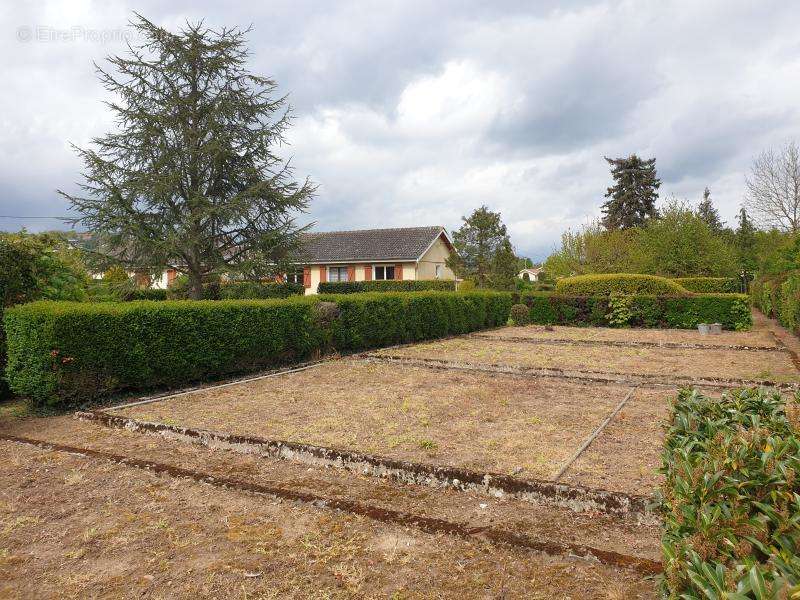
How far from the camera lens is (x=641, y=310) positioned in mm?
19641

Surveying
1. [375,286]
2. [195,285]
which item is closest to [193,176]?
[195,285]

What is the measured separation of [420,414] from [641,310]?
15889 millimetres

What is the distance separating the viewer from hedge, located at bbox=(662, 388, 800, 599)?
4.34 ft

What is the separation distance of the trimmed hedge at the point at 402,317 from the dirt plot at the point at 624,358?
2.07 feet

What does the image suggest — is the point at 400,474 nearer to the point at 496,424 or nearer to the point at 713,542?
the point at 496,424

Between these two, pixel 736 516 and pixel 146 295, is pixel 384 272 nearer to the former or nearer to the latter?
pixel 146 295

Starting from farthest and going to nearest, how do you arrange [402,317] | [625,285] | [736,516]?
1. [625,285]
2. [402,317]
3. [736,516]

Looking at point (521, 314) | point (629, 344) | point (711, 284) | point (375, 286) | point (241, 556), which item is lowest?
point (241, 556)

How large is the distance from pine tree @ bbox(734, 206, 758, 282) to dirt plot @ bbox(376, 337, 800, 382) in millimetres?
28824

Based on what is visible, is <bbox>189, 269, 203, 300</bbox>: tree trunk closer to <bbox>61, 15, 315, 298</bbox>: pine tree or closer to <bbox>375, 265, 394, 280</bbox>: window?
<bbox>61, 15, 315, 298</bbox>: pine tree

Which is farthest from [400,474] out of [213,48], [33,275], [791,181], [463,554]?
[791,181]

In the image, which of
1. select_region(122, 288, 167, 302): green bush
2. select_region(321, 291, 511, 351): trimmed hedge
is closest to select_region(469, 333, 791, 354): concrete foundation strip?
select_region(321, 291, 511, 351): trimmed hedge

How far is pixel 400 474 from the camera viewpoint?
14.5 feet

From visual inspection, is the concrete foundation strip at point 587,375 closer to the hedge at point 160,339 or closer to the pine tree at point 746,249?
the hedge at point 160,339
